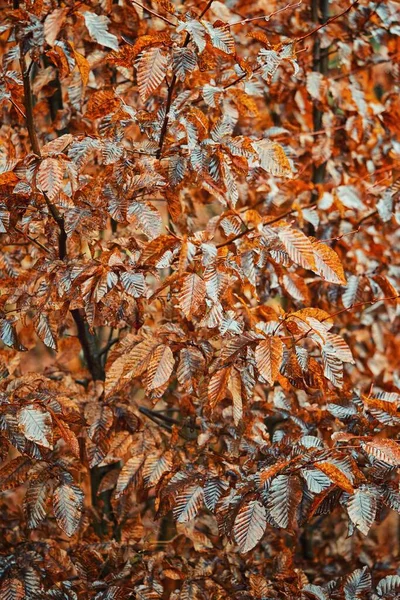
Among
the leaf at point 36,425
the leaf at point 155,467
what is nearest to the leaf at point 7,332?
the leaf at point 36,425

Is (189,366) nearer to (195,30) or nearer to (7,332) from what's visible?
(7,332)

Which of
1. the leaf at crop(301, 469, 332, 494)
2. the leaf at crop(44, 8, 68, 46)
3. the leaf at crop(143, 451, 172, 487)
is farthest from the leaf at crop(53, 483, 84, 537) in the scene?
the leaf at crop(44, 8, 68, 46)

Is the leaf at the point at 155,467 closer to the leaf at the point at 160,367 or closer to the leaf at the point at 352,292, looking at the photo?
the leaf at the point at 160,367

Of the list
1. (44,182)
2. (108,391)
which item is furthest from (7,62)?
(108,391)

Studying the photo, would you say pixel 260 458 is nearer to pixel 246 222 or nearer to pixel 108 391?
pixel 108 391

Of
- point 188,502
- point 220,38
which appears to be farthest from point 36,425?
point 220,38
